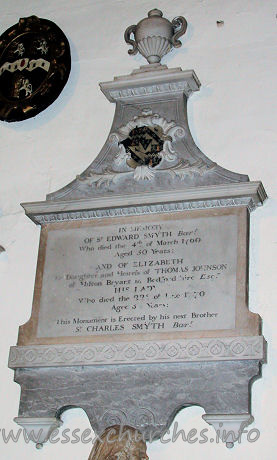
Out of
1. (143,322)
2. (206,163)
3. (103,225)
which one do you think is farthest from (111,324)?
(206,163)

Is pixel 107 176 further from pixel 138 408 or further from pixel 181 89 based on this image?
pixel 138 408

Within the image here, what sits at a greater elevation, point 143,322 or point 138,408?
point 143,322

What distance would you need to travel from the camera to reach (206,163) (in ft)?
15.6

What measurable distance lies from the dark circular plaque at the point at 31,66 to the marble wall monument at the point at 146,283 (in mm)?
380

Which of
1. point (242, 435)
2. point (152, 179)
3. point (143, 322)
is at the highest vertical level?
point (152, 179)

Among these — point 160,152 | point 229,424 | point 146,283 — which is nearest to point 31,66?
point 160,152

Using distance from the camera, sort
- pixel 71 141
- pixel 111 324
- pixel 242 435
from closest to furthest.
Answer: pixel 242 435
pixel 111 324
pixel 71 141

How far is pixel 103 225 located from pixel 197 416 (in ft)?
3.49

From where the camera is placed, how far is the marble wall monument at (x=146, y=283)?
4336mm

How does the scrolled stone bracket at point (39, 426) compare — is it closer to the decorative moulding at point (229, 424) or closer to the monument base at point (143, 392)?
the monument base at point (143, 392)

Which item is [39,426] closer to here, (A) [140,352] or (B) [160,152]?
(A) [140,352]

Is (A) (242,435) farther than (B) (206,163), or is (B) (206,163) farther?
(B) (206,163)

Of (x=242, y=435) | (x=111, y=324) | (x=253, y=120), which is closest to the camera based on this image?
(x=242, y=435)

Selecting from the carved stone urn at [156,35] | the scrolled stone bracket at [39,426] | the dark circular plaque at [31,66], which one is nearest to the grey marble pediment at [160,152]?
the carved stone urn at [156,35]
